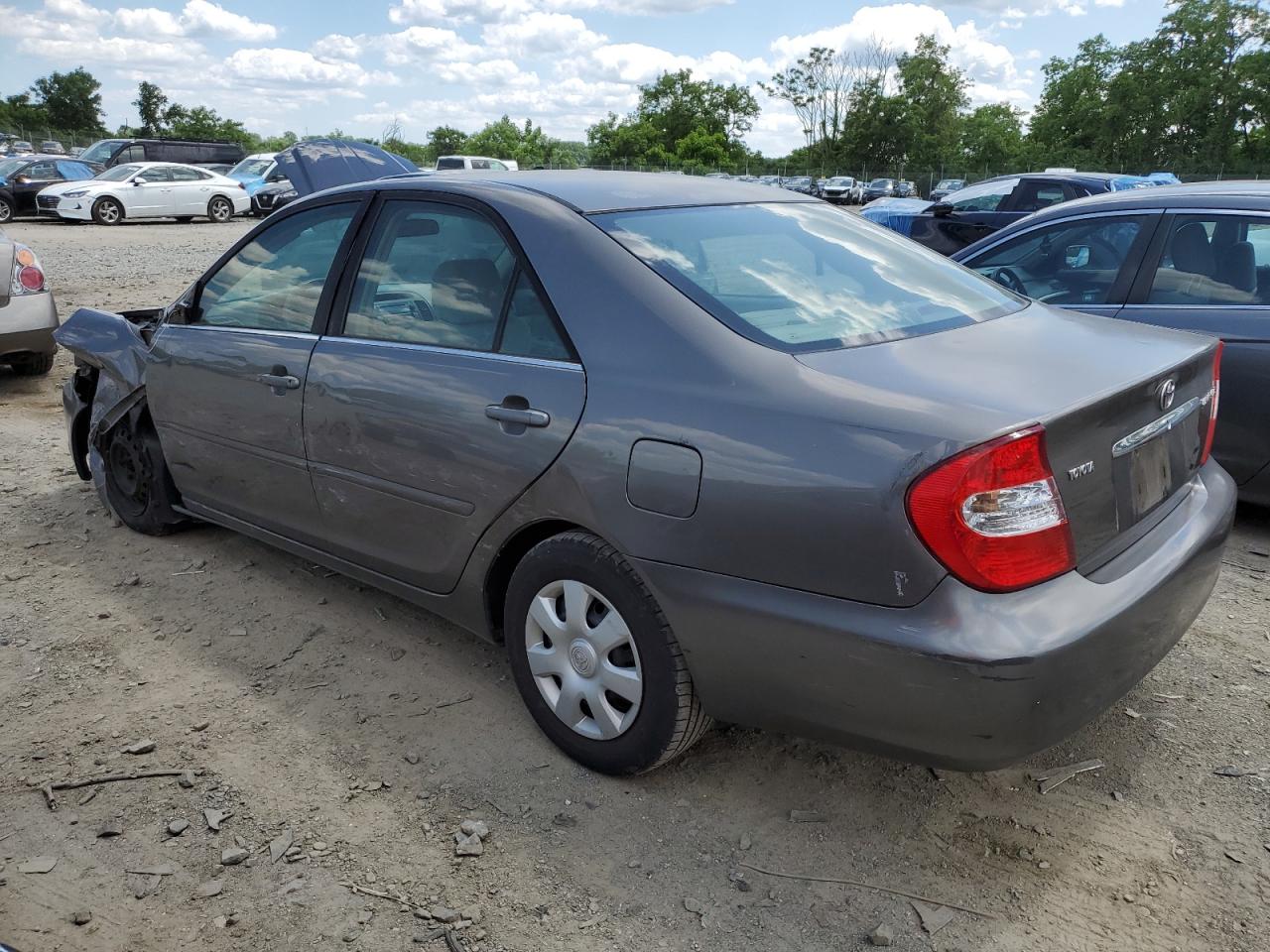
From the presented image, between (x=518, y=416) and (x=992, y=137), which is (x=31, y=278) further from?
(x=992, y=137)

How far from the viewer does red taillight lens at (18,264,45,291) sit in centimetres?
747

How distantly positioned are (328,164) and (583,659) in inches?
199

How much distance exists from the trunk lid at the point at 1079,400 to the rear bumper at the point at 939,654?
16 centimetres

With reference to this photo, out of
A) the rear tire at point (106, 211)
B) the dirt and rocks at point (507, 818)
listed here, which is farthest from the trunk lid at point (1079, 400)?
the rear tire at point (106, 211)

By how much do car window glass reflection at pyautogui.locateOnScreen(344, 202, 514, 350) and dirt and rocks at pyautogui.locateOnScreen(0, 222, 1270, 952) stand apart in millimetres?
1155

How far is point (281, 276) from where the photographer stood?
382 centimetres

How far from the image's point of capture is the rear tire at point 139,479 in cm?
455

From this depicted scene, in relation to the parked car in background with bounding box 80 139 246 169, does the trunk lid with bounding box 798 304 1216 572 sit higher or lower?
lower

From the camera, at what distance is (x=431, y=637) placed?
149 inches

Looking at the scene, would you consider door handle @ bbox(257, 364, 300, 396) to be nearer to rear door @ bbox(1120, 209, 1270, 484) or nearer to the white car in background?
rear door @ bbox(1120, 209, 1270, 484)

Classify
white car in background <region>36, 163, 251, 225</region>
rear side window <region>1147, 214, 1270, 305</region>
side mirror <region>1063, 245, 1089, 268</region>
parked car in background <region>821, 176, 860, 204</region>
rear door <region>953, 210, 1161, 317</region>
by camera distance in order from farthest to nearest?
parked car in background <region>821, 176, 860, 204</region>, white car in background <region>36, 163, 251, 225</region>, side mirror <region>1063, 245, 1089, 268</region>, rear door <region>953, 210, 1161, 317</region>, rear side window <region>1147, 214, 1270, 305</region>

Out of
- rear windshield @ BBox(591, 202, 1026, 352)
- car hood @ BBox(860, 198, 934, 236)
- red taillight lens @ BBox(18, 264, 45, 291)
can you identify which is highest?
car hood @ BBox(860, 198, 934, 236)

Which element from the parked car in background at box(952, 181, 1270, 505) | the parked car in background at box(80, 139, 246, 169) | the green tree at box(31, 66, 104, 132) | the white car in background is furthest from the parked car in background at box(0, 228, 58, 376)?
the green tree at box(31, 66, 104, 132)

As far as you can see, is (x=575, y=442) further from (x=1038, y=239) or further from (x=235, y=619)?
(x=1038, y=239)
